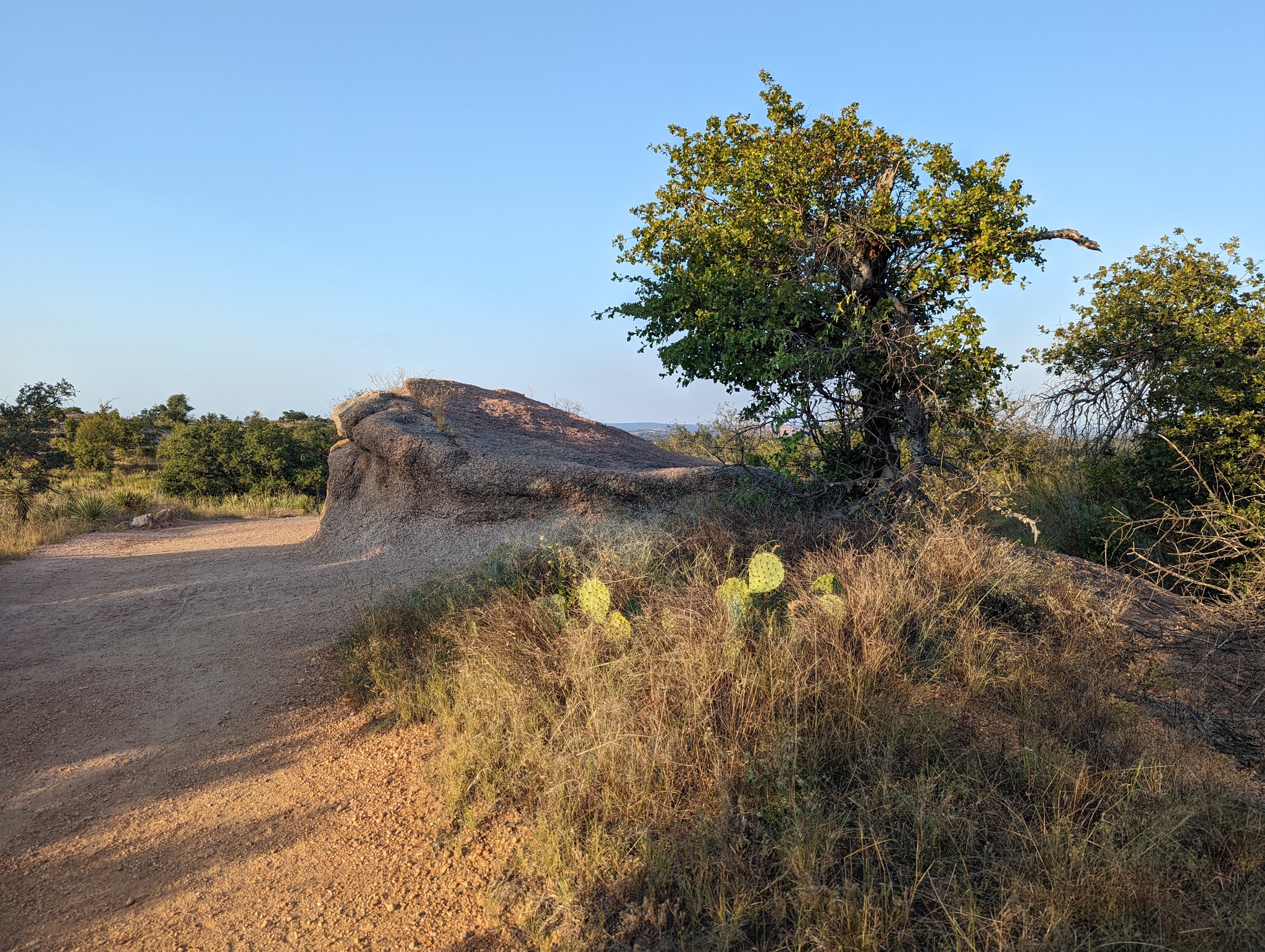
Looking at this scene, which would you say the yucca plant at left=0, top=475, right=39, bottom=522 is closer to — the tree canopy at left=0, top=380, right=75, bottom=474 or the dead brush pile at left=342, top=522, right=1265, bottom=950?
the tree canopy at left=0, top=380, right=75, bottom=474

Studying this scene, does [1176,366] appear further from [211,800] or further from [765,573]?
[211,800]

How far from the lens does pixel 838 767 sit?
306 centimetres

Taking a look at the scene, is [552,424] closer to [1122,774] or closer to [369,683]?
[369,683]

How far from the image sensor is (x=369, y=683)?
4.66 meters

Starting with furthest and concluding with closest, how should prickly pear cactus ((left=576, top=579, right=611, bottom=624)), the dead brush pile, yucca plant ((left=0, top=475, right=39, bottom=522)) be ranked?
yucca plant ((left=0, top=475, right=39, bottom=522)) → prickly pear cactus ((left=576, top=579, right=611, bottom=624)) → the dead brush pile

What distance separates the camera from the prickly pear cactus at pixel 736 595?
386 cm

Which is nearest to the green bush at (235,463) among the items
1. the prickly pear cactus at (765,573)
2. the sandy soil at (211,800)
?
the sandy soil at (211,800)

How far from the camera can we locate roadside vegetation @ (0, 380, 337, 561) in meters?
10.7

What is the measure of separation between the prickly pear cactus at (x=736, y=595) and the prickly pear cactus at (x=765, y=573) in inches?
2.4

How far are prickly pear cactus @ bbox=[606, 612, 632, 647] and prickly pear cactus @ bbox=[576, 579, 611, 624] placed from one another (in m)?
0.10

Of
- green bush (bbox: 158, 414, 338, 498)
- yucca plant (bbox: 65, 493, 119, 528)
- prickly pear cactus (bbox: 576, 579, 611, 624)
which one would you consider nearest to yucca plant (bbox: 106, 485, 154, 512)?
yucca plant (bbox: 65, 493, 119, 528)

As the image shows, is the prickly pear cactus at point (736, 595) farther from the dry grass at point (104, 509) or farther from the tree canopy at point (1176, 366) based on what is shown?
the dry grass at point (104, 509)

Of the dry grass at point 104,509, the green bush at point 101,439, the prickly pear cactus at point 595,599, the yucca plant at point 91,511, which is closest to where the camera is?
the prickly pear cactus at point 595,599

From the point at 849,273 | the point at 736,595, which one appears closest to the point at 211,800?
the point at 736,595
